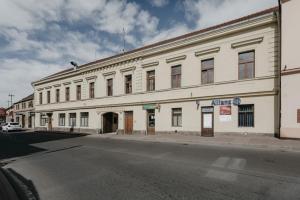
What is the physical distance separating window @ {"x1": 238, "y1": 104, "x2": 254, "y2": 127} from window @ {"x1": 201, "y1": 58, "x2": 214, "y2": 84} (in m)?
3.30

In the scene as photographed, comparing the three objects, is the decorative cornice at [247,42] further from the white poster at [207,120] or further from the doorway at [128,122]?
the doorway at [128,122]

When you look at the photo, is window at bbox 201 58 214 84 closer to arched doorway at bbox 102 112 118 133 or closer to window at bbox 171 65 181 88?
window at bbox 171 65 181 88

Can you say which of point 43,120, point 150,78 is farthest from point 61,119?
point 150,78

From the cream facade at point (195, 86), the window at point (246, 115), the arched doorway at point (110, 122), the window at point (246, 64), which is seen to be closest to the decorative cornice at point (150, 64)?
the cream facade at point (195, 86)

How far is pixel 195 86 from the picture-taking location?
760 inches

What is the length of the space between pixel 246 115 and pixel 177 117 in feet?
19.4

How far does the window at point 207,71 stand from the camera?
18.7 metres

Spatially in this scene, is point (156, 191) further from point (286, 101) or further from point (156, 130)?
point (156, 130)

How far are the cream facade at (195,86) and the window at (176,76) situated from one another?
9cm

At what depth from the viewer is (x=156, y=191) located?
18.4 ft

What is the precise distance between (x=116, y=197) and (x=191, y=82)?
50.6 feet

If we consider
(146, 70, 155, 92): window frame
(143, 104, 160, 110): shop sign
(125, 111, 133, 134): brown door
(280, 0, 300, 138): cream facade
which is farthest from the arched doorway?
(280, 0, 300, 138): cream facade

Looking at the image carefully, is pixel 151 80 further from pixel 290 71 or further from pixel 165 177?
pixel 165 177

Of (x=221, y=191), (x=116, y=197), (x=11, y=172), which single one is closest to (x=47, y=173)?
(x=11, y=172)
